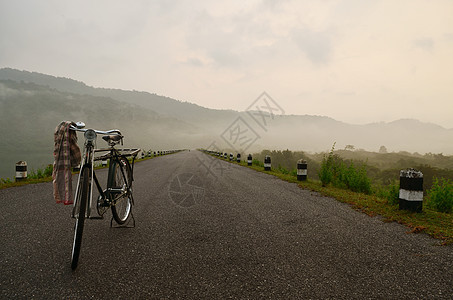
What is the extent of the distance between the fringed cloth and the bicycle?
0.13m

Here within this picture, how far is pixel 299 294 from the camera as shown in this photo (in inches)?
71.4

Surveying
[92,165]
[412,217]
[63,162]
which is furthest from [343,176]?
[63,162]

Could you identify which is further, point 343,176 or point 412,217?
point 343,176

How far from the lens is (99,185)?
9.68 feet

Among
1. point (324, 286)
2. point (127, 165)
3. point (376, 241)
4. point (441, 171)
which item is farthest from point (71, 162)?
point (441, 171)

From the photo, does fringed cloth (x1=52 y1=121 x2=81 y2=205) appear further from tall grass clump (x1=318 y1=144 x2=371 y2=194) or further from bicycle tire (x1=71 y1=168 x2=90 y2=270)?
tall grass clump (x1=318 y1=144 x2=371 y2=194)

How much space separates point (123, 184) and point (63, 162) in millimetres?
1167

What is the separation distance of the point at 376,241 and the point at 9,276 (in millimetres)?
4185

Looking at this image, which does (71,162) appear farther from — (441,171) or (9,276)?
(441,171)

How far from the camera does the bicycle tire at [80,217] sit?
2.25 metres

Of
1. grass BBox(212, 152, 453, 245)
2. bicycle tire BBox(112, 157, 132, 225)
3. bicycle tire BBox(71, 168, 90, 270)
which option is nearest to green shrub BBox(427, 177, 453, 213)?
grass BBox(212, 152, 453, 245)

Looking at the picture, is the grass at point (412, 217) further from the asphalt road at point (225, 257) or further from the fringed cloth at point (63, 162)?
the fringed cloth at point (63, 162)

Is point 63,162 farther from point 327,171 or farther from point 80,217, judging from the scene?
point 327,171

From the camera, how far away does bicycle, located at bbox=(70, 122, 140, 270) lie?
239cm
